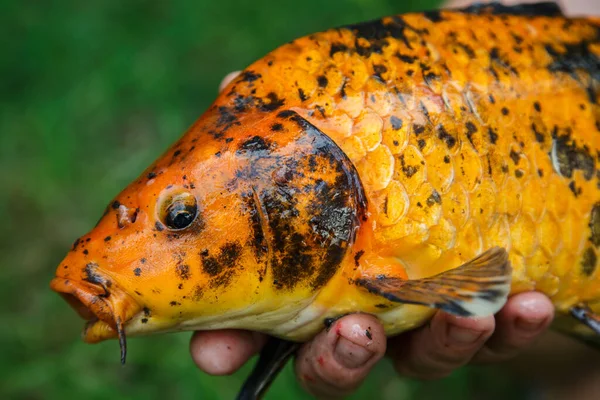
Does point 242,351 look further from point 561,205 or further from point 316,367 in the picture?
point 561,205

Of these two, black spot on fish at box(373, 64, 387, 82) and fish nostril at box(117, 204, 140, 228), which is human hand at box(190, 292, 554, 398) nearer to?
fish nostril at box(117, 204, 140, 228)

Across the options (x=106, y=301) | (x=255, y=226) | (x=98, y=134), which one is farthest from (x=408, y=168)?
(x=98, y=134)

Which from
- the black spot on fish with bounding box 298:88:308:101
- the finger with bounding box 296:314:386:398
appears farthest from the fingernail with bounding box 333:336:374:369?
the black spot on fish with bounding box 298:88:308:101

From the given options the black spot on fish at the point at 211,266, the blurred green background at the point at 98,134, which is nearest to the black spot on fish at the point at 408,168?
the black spot on fish at the point at 211,266

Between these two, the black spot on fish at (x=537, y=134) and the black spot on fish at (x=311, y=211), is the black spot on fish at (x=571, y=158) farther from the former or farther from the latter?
the black spot on fish at (x=311, y=211)

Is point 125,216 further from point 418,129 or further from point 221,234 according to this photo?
point 418,129

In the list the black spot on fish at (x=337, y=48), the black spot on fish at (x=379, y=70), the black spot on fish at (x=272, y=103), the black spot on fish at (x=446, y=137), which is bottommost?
the black spot on fish at (x=446, y=137)

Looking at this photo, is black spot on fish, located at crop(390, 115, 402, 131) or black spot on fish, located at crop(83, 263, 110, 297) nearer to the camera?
black spot on fish, located at crop(83, 263, 110, 297)
